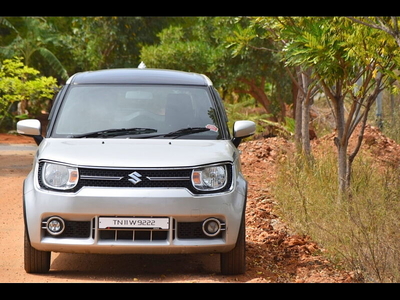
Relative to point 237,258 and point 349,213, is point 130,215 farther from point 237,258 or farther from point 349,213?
point 349,213

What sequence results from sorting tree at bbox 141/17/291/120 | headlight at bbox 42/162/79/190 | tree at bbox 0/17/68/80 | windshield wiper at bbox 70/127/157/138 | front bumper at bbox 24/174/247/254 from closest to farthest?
front bumper at bbox 24/174/247/254
headlight at bbox 42/162/79/190
windshield wiper at bbox 70/127/157/138
tree at bbox 141/17/291/120
tree at bbox 0/17/68/80

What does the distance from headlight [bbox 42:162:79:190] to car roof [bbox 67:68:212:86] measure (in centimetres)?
150

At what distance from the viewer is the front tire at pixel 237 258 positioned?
22.8 ft

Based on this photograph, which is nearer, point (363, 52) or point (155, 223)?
point (155, 223)

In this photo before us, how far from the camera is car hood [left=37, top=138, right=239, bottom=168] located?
672cm

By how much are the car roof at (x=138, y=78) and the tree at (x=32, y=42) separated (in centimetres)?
2240

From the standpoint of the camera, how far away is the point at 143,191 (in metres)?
6.62

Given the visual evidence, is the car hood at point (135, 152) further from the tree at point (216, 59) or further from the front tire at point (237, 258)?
the tree at point (216, 59)

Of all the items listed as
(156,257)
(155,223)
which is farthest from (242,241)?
(156,257)

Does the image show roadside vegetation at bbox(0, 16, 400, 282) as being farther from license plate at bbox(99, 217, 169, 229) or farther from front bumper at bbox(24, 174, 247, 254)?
license plate at bbox(99, 217, 169, 229)

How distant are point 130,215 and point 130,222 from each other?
64 millimetres

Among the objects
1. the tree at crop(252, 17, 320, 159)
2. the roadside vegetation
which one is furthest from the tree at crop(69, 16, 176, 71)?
the tree at crop(252, 17, 320, 159)

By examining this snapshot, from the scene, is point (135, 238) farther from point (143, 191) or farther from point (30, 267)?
point (30, 267)

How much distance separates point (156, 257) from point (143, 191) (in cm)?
175
